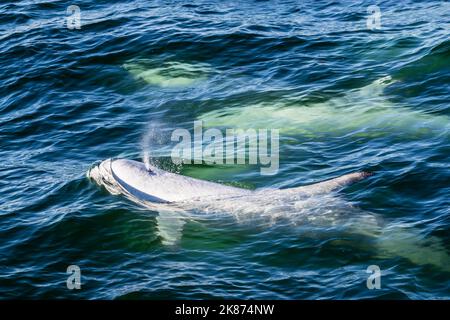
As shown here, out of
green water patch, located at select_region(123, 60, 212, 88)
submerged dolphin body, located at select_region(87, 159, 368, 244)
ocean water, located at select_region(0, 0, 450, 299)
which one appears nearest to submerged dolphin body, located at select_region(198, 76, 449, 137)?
ocean water, located at select_region(0, 0, 450, 299)

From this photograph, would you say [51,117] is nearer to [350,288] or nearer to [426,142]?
[426,142]

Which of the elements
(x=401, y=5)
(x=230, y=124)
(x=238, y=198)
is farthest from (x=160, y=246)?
(x=401, y=5)

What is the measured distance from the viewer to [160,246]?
50.8 ft

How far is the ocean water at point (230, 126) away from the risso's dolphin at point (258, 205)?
0.20 ft

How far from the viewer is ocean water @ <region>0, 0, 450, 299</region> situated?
47.2 ft

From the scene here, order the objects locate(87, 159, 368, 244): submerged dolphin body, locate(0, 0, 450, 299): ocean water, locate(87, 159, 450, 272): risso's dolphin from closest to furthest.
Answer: locate(0, 0, 450, 299): ocean water < locate(87, 159, 450, 272): risso's dolphin < locate(87, 159, 368, 244): submerged dolphin body

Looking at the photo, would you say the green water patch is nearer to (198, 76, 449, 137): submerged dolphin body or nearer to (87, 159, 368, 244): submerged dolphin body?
(198, 76, 449, 137): submerged dolphin body

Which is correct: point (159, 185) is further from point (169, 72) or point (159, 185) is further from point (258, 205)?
point (169, 72)

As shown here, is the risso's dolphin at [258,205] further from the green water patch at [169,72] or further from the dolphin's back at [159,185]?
the green water patch at [169,72]

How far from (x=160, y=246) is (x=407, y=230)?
4.57 meters

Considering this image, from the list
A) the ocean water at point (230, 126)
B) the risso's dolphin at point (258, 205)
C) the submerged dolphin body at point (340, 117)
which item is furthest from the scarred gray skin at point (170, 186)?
the submerged dolphin body at point (340, 117)

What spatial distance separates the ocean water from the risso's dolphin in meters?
0.06

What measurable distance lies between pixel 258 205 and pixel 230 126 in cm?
531

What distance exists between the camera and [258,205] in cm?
1622
